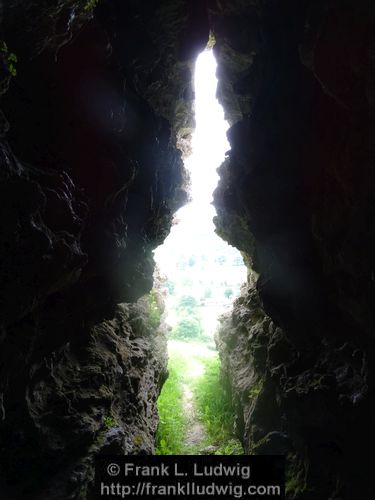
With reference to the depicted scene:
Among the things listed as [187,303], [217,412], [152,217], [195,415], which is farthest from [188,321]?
[152,217]

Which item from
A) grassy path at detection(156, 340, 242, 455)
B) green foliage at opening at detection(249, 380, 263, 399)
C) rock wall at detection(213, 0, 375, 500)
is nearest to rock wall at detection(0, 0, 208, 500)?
grassy path at detection(156, 340, 242, 455)

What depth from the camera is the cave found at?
6391 mm

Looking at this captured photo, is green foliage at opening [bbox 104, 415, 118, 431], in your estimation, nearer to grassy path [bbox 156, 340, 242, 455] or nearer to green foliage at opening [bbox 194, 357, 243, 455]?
grassy path [bbox 156, 340, 242, 455]

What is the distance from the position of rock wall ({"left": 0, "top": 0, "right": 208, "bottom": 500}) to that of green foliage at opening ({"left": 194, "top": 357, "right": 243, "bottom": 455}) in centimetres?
322

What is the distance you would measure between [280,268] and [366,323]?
137 inches

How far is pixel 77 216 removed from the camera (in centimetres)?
770

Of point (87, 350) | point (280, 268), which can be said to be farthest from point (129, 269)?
point (280, 268)

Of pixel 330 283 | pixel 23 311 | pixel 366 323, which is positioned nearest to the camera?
pixel 23 311

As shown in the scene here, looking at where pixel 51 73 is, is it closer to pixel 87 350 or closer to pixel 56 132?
pixel 56 132

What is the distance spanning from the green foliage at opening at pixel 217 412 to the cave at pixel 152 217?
3.98 ft

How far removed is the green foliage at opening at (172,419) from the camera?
1348 cm

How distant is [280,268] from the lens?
424 inches

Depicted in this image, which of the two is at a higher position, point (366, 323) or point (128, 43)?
point (128, 43)

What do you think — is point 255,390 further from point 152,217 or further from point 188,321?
point 188,321
